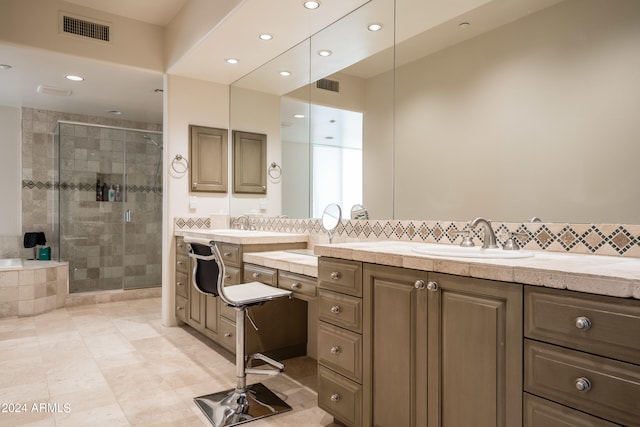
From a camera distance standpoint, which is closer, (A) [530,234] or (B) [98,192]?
(A) [530,234]

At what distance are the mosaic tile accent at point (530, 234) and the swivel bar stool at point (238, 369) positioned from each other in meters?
0.69

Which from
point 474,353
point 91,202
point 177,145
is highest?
point 177,145

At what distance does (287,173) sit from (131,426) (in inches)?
86.0

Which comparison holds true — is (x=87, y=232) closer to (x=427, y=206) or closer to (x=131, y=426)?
(x=131, y=426)

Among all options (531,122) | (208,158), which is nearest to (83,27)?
(208,158)

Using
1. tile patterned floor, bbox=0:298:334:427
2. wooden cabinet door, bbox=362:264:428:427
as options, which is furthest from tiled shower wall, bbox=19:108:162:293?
wooden cabinet door, bbox=362:264:428:427

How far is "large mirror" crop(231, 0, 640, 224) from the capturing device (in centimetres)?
157

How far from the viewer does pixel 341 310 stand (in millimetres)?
1852

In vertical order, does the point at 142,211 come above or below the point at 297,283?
above

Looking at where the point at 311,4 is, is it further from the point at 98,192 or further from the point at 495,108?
the point at 98,192

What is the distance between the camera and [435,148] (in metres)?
2.31

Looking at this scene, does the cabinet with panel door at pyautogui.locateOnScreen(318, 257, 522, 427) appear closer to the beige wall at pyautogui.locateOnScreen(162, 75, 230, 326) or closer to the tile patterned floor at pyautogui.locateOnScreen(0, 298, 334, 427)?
the tile patterned floor at pyautogui.locateOnScreen(0, 298, 334, 427)

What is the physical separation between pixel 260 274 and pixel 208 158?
1943 millimetres

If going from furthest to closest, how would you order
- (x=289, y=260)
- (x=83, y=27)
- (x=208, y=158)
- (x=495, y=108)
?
(x=208, y=158) → (x=83, y=27) → (x=289, y=260) → (x=495, y=108)
